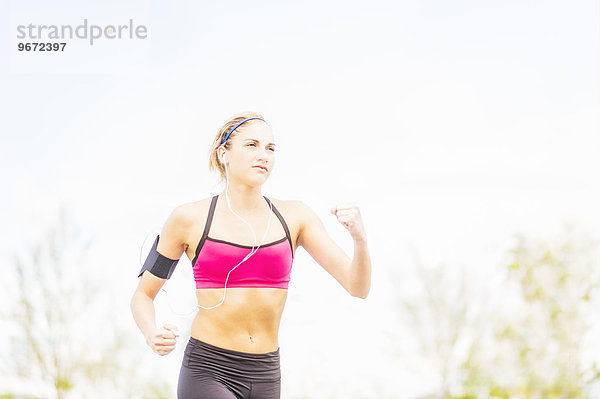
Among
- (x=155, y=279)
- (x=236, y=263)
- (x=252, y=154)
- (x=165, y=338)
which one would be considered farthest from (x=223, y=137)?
(x=165, y=338)

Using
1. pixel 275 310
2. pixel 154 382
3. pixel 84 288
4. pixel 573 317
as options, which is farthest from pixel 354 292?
pixel 573 317

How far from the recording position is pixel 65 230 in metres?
14.2

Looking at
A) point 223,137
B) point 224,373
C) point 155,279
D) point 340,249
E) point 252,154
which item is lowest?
point 224,373

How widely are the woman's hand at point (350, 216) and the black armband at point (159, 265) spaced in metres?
1.00

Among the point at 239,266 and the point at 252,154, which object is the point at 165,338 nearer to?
the point at 239,266

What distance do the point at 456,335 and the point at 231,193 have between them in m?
13.4

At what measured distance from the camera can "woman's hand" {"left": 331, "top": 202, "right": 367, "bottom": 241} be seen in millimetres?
2969

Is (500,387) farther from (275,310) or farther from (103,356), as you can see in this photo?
(275,310)

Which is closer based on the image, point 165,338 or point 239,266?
point 165,338

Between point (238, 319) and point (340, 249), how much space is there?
0.60 m

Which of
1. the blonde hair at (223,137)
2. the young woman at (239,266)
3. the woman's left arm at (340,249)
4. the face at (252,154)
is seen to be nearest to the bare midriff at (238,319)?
the young woman at (239,266)

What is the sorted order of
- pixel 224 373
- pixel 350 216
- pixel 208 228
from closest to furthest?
pixel 350 216, pixel 224 373, pixel 208 228

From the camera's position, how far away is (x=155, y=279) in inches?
140

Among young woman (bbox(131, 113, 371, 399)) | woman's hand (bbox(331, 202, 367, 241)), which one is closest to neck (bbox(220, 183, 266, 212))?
young woman (bbox(131, 113, 371, 399))
